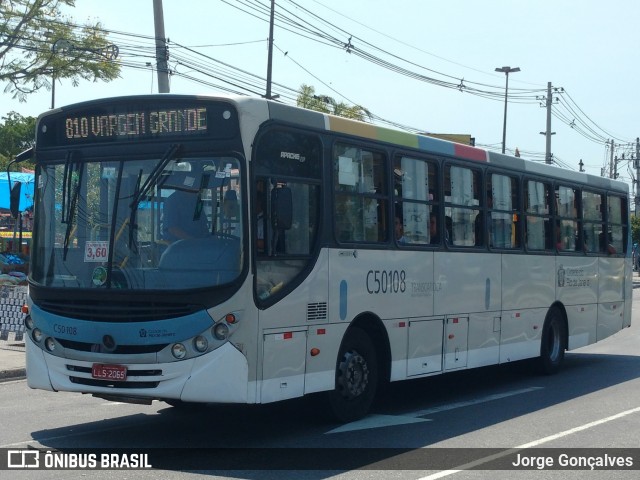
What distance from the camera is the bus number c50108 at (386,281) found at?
11141 mm

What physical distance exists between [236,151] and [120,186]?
3.94 feet

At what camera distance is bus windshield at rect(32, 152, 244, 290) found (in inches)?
361

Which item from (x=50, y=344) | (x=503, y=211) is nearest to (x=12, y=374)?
(x=50, y=344)

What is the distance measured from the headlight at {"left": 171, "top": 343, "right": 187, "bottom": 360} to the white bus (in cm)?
2

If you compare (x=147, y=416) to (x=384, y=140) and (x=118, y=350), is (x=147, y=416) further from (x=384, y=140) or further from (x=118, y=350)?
(x=384, y=140)

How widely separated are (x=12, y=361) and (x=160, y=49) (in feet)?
22.7

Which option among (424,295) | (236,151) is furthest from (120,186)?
(424,295)

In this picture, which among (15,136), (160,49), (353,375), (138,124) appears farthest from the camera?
(15,136)

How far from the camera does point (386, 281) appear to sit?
450 inches

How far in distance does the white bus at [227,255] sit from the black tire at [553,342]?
3.90 metres

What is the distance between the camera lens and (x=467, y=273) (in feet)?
43.5

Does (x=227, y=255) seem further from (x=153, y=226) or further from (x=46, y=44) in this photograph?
(x=46, y=44)

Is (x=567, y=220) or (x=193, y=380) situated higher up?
(x=567, y=220)

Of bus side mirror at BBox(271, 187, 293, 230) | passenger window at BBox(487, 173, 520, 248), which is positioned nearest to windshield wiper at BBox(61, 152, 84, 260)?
bus side mirror at BBox(271, 187, 293, 230)
